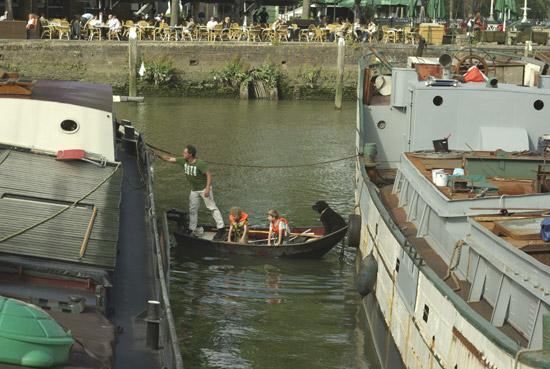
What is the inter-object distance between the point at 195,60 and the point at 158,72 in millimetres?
1719

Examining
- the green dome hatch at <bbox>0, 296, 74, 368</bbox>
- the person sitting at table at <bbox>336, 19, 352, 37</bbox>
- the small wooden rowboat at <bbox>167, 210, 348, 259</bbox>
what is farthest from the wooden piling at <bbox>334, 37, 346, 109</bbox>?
the green dome hatch at <bbox>0, 296, 74, 368</bbox>

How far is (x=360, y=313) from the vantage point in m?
18.0

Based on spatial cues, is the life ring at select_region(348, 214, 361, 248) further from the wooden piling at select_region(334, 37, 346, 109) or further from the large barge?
the wooden piling at select_region(334, 37, 346, 109)

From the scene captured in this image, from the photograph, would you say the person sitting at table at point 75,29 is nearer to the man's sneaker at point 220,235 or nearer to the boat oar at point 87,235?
the man's sneaker at point 220,235

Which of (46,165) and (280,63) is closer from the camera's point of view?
(46,165)

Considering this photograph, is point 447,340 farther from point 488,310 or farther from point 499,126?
point 499,126

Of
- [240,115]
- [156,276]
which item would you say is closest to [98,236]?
[156,276]

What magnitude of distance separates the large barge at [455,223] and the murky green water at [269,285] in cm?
79

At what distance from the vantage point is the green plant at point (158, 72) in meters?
45.2

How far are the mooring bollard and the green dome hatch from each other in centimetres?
250

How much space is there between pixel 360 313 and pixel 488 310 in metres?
6.62

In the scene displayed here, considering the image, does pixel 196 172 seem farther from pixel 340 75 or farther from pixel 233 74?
pixel 233 74

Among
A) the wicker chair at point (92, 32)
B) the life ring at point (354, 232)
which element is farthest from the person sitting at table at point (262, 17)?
the life ring at point (354, 232)

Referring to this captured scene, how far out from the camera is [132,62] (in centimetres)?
4372
